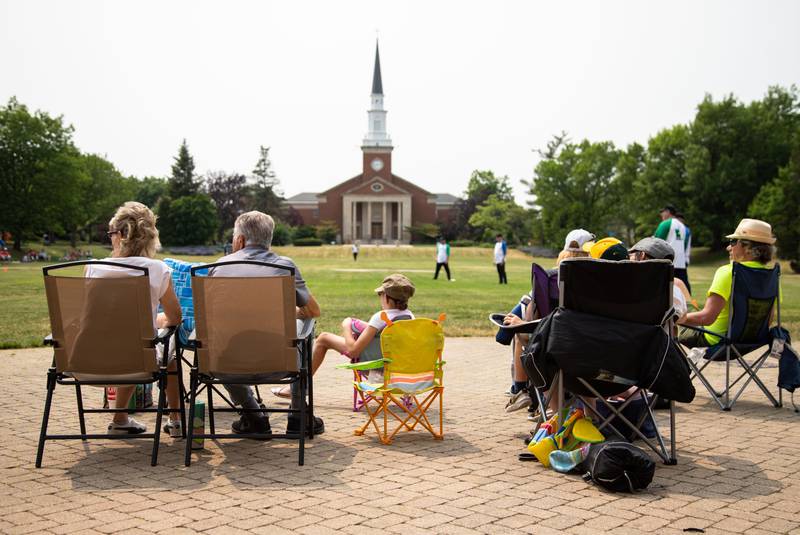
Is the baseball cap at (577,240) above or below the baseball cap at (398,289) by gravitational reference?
above

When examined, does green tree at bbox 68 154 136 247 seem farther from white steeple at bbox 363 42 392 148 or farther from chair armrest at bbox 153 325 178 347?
chair armrest at bbox 153 325 178 347

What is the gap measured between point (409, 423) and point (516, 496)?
2.13m

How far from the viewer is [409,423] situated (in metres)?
6.65

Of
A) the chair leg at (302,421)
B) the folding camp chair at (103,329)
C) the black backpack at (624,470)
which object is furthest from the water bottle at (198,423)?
the black backpack at (624,470)

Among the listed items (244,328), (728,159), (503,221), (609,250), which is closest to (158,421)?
(244,328)

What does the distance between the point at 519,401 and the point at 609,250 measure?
1.55 meters

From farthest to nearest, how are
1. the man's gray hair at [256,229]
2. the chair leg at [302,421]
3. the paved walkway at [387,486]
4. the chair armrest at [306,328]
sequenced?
the man's gray hair at [256,229] < the chair armrest at [306,328] < the chair leg at [302,421] < the paved walkway at [387,486]

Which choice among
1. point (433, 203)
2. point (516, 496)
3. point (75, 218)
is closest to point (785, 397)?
point (516, 496)

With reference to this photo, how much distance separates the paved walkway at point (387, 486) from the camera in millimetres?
4105

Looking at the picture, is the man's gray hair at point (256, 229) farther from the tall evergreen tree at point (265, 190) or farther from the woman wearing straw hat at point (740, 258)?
the tall evergreen tree at point (265, 190)

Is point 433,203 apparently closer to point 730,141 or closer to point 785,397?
point 730,141

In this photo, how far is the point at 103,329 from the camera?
520 centimetres

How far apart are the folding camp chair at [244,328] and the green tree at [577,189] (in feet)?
240

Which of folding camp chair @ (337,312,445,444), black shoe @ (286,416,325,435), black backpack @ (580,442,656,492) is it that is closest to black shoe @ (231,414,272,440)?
black shoe @ (286,416,325,435)
